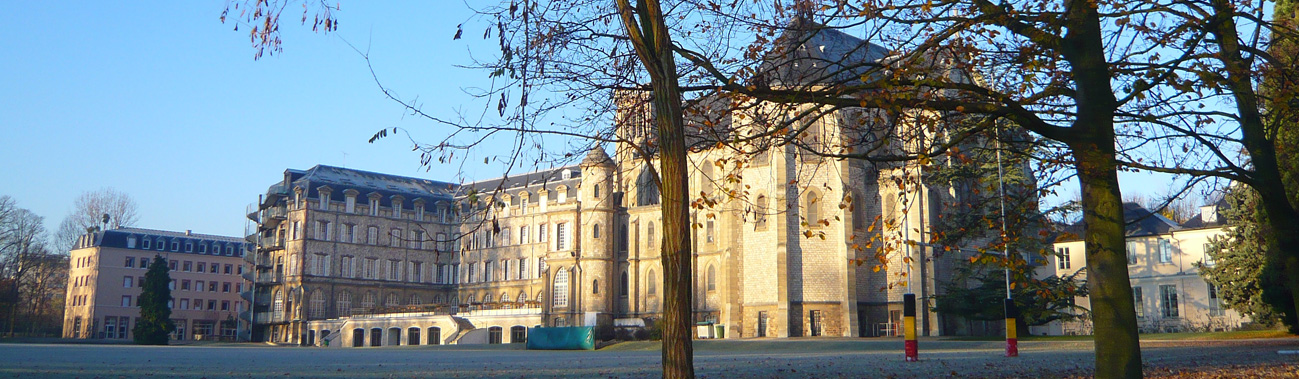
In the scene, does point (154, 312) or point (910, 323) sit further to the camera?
point (154, 312)

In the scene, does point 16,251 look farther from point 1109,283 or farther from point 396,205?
point 1109,283

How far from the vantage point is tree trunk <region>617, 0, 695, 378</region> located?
311 inches

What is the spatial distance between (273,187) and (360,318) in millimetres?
17217

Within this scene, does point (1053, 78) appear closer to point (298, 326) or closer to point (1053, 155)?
point (1053, 155)

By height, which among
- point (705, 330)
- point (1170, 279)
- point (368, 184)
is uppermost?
point (368, 184)

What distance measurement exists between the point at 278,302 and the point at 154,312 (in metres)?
11.8

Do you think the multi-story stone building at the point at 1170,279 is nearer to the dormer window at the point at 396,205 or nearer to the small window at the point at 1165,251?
the small window at the point at 1165,251

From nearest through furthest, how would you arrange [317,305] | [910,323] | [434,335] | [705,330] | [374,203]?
[910,323]
[705,330]
[434,335]
[317,305]
[374,203]

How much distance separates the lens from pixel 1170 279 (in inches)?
1889

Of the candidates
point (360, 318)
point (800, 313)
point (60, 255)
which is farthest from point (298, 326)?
point (800, 313)

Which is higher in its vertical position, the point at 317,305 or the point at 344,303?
the point at 344,303

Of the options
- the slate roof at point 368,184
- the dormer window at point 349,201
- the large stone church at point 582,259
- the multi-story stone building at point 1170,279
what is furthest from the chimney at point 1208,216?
the dormer window at point 349,201

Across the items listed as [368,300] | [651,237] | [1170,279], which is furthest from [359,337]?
[1170,279]

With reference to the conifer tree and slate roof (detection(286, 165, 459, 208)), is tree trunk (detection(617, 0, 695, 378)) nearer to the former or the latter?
the conifer tree
